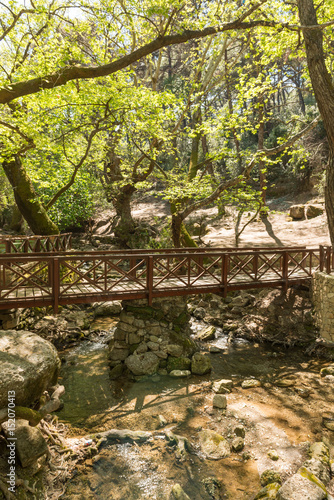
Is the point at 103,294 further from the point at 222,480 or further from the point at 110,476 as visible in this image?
the point at 222,480

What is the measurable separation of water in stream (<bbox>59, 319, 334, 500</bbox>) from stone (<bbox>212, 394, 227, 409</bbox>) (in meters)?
0.11

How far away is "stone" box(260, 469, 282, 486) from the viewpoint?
4.33m

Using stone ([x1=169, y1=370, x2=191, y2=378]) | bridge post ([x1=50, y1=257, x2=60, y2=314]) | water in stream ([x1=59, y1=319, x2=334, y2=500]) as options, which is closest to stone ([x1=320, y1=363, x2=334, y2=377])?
water in stream ([x1=59, y1=319, x2=334, y2=500])

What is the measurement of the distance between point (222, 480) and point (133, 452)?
61.5 inches

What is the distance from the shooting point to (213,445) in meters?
5.10

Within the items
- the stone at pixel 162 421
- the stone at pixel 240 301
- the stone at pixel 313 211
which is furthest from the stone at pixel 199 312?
the stone at pixel 313 211

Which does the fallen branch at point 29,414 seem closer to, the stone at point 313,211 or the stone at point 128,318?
the stone at point 128,318

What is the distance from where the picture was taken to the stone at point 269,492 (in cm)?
396

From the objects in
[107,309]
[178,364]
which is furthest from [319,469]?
[107,309]

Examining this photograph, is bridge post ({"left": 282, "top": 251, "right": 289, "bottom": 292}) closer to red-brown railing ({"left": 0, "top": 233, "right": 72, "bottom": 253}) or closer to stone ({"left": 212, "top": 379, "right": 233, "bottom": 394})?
stone ({"left": 212, "top": 379, "right": 233, "bottom": 394})

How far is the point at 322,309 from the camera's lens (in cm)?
899

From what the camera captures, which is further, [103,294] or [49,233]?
[49,233]

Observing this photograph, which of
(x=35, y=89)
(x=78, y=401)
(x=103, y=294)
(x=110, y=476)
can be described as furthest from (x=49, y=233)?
(x=110, y=476)

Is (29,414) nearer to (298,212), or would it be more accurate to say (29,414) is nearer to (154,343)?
(154,343)
